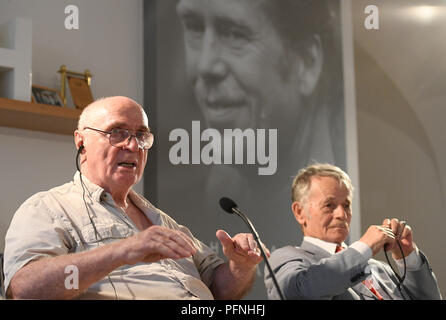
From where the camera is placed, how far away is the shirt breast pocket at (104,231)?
1769mm

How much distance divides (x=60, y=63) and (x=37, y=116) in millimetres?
402

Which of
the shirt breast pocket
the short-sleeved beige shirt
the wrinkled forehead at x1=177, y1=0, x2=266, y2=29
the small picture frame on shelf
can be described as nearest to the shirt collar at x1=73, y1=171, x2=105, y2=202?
the short-sleeved beige shirt

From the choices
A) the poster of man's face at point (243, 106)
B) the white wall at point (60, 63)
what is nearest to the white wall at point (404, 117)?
the poster of man's face at point (243, 106)

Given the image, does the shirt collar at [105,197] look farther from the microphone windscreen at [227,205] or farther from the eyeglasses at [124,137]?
the microphone windscreen at [227,205]

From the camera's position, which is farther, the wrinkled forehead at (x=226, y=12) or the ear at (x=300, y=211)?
the wrinkled forehead at (x=226, y=12)

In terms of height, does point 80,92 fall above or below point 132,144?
above

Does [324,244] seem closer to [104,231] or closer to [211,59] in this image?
[104,231]

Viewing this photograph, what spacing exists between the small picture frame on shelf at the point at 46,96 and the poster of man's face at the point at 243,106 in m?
0.54

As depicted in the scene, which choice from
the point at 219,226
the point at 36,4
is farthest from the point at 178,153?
the point at 36,4

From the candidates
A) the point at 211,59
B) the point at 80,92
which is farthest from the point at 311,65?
the point at 80,92

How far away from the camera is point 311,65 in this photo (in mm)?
3264

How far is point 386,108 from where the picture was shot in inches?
124

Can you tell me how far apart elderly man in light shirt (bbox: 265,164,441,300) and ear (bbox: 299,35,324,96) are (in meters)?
1.29

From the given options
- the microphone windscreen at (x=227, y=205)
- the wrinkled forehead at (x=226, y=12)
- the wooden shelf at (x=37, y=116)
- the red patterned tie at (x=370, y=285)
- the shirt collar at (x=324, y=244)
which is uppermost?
the wrinkled forehead at (x=226, y=12)
